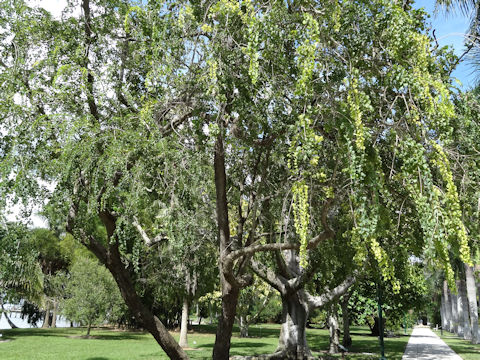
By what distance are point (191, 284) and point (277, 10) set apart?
603 inches

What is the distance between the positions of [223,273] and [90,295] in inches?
766

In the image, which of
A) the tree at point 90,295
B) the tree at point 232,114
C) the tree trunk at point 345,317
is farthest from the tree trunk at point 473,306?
the tree at point 90,295

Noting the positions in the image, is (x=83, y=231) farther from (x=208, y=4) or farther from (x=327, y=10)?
(x=327, y=10)

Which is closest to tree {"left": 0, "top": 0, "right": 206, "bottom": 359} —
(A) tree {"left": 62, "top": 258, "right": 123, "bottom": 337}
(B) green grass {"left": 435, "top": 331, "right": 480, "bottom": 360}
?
(B) green grass {"left": 435, "top": 331, "right": 480, "bottom": 360}

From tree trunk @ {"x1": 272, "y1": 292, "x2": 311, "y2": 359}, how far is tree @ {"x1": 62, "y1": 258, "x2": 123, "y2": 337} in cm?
1491

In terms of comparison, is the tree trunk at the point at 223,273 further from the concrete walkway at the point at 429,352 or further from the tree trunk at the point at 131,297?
the concrete walkway at the point at 429,352

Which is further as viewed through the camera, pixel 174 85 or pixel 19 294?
pixel 19 294

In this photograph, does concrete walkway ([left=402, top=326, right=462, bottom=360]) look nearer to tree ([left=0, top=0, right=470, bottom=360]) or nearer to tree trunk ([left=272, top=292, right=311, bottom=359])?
tree trunk ([left=272, top=292, right=311, bottom=359])

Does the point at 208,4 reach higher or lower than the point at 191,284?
higher

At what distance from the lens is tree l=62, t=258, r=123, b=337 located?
24531 mm

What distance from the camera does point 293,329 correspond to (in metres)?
13.4

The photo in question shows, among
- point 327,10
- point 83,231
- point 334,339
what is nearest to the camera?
point 327,10


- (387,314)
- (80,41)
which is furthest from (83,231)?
(387,314)

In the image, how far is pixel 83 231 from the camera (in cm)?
713
